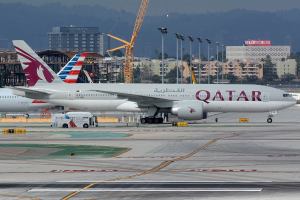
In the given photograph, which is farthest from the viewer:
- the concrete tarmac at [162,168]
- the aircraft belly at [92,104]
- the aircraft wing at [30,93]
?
the aircraft belly at [92,104]

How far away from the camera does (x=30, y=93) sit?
313 feet

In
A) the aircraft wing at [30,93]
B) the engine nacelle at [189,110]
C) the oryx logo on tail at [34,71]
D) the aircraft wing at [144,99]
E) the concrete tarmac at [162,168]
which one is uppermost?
the oryx logo on tail at [34,71]

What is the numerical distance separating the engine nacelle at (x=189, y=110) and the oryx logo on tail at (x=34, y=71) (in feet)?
47.9

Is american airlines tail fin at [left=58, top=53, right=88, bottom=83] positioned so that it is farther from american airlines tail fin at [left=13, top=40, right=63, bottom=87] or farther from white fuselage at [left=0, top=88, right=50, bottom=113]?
american airlines tail fin at [left=13, top=40, right=63, bottom=87]

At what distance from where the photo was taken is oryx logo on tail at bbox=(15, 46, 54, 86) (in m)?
A: 98.9

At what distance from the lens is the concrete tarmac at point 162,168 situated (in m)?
39.5

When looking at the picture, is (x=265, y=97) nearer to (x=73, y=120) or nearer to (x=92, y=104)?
(x=92, y=104)

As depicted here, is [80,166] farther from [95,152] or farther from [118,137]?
[118,137]

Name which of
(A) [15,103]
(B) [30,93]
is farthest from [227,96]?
(A) [15,103]

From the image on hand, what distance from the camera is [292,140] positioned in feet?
225

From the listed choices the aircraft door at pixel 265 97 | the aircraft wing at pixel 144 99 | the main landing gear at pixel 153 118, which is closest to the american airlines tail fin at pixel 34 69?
the aircraft wing at pixel 144 99

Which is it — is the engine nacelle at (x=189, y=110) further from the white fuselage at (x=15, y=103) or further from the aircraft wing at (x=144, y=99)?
the white fuselage at (x=15, y=103)

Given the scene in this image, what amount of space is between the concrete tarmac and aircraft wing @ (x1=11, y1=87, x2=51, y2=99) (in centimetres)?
1908

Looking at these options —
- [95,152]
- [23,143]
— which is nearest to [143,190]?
[95,152]
